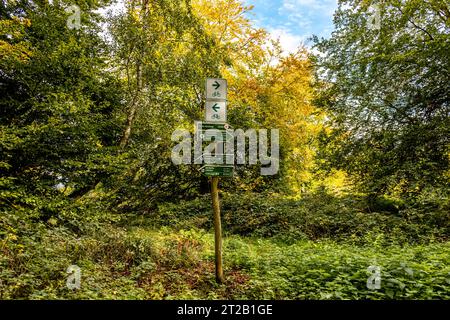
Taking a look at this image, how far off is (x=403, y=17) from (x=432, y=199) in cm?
629

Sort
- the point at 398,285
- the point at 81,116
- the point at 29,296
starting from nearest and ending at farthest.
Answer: the point at 29,296
the point at 398,285
the point at 81,116

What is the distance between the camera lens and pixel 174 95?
11930 millimetres

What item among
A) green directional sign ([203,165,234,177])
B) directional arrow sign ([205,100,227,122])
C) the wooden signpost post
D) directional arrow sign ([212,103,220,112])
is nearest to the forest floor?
the wooden signpost post

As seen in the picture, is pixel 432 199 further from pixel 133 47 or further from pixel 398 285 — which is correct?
pixel 133 47

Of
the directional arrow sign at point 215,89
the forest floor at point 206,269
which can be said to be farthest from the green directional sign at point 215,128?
the forest floor at point 206,269

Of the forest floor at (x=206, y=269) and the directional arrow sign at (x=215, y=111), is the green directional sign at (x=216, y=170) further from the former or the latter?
the forest floor at (x=206, y=269)

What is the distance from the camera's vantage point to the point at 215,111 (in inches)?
198

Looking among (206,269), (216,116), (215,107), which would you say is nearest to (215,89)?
(215,107)

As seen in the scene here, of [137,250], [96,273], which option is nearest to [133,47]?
[137,250]

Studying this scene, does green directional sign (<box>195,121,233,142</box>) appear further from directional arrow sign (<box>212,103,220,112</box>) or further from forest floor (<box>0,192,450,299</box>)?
forest floor (<box>0,192,450,299</box>)

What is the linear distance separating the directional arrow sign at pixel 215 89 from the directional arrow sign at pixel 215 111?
0.09 m

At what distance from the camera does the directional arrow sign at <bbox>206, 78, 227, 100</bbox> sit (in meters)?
5.00

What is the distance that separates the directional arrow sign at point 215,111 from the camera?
196 inches

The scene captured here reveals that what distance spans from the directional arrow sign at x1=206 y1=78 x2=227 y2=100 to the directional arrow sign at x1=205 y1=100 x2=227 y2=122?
3.4 inches
